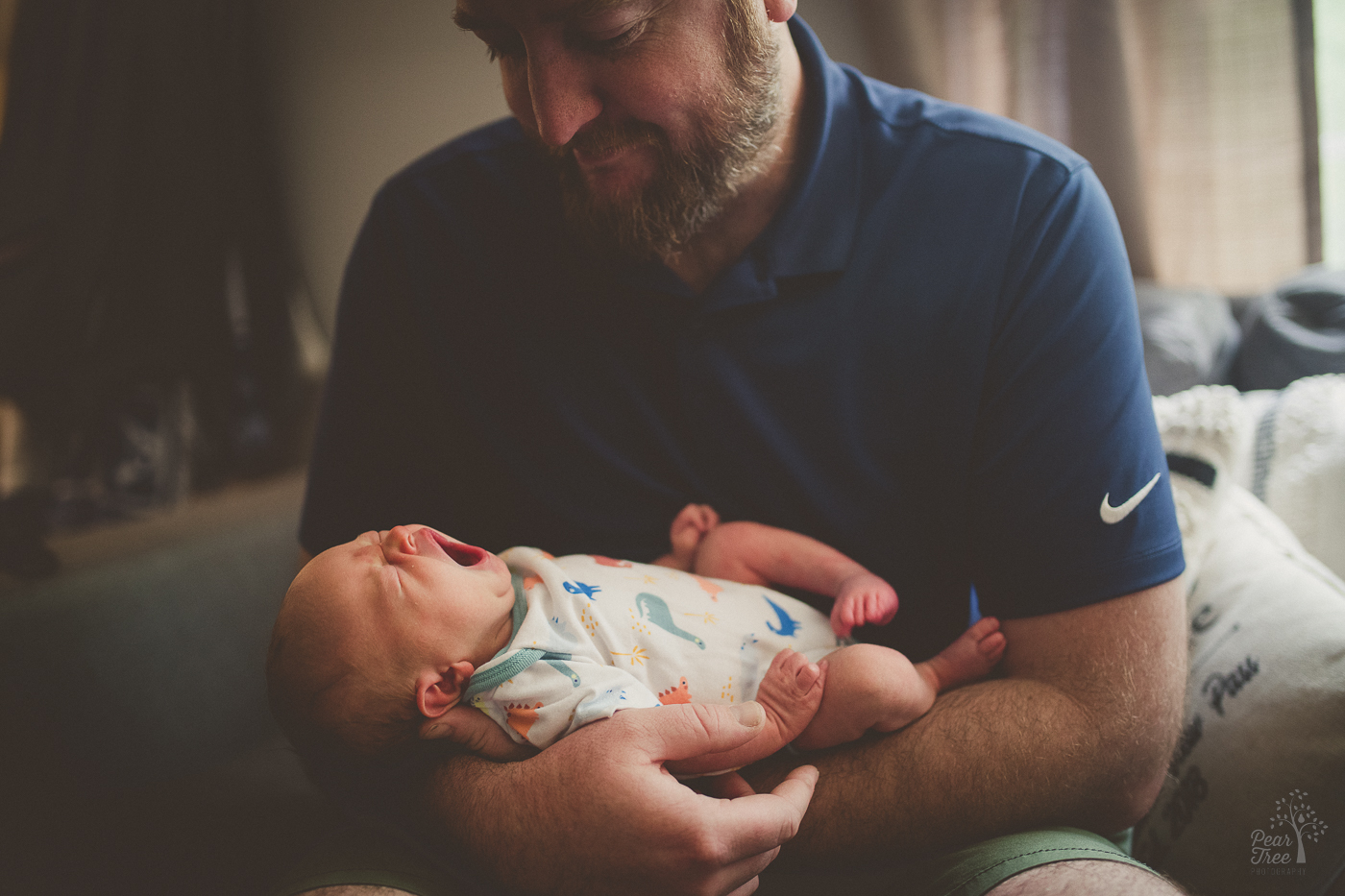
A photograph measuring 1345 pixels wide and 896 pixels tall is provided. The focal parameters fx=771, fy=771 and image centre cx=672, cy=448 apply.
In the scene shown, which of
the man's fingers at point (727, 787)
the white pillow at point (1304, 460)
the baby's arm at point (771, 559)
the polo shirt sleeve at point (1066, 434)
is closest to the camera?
the man's fingers at point (727, 787)

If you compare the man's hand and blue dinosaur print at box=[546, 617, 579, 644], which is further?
blue dinosaur print at box=[546, 617, 579, 644]

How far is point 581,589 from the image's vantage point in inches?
35.2

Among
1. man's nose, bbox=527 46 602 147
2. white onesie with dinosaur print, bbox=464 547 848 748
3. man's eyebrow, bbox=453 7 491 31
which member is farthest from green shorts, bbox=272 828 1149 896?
man's eyebrow, bbox=453 7 491 31

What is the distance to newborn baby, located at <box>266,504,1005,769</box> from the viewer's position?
2.58 feet

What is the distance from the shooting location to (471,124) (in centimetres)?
237

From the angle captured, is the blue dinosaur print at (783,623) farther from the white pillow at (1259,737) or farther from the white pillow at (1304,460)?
the white pillow at (1304,460)

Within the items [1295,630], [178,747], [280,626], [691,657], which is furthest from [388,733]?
[1295,630]

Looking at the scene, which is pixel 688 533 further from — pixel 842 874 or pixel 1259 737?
pixel 1259 737

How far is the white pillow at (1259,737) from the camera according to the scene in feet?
3.00

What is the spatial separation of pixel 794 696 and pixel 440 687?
0.38 meters

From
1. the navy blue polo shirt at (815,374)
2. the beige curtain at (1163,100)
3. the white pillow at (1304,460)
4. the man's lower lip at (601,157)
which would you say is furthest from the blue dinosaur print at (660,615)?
the beige curtain at (1163,100)

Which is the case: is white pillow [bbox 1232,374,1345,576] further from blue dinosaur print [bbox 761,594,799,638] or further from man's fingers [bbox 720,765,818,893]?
man's fingers [bbox 720,765,818,893]

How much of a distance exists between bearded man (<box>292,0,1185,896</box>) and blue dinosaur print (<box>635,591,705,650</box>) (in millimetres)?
112

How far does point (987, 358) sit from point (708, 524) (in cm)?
44
